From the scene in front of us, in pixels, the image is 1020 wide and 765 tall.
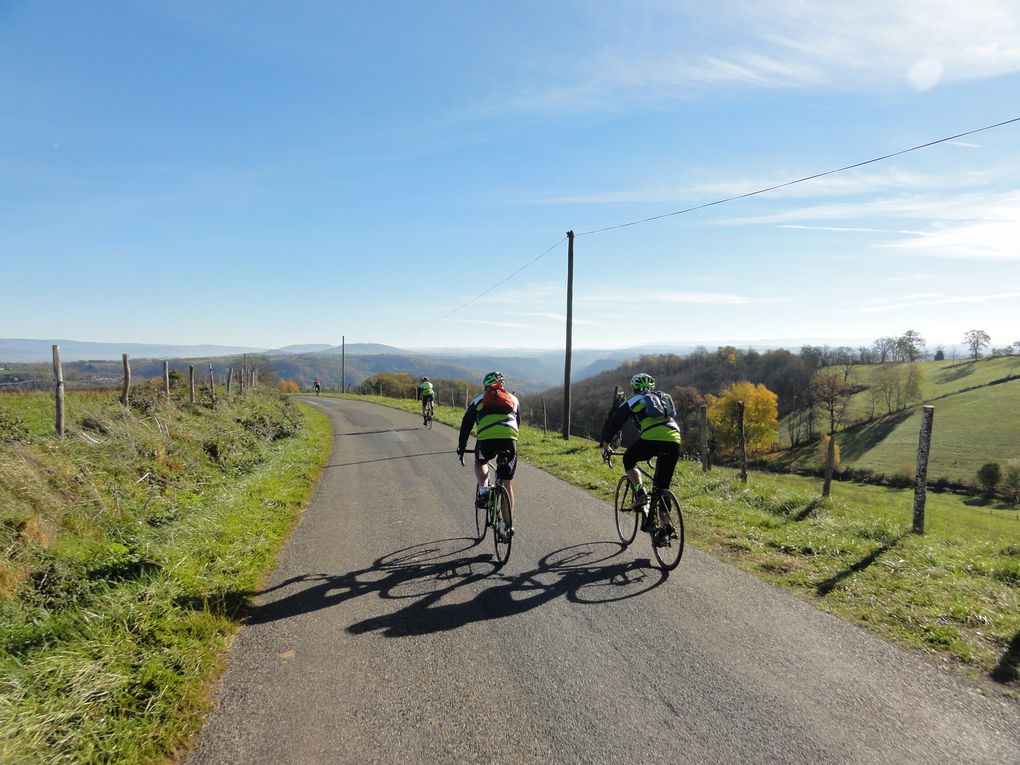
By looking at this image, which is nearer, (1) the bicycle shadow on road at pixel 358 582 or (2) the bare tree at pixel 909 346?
(1) the bicycle shadow on road at pixel 358 582

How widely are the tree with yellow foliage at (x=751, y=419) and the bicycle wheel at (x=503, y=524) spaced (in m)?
75.9

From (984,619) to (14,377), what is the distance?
19.8 m

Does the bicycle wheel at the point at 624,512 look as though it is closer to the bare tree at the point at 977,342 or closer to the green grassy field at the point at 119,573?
the green grassy field at the point at 119,573

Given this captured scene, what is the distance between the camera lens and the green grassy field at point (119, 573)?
332cm

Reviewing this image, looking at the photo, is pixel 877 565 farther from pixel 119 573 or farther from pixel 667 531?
pixel 119 573

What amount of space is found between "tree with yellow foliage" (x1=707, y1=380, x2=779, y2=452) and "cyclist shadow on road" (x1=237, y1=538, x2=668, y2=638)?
7586 centimetres

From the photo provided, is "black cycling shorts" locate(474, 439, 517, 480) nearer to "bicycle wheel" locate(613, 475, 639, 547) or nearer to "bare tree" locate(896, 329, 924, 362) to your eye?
"bicycle wheel" locate(613, 475, 639, 547)

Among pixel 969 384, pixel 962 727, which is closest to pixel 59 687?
pixel 962 727

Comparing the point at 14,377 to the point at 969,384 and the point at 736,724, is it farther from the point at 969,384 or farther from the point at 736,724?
the point at 969,384

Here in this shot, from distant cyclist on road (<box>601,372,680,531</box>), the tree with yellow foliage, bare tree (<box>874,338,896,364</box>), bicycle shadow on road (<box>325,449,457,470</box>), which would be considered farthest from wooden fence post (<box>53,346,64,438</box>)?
bare tree (<box>874,338,896,364</box>)

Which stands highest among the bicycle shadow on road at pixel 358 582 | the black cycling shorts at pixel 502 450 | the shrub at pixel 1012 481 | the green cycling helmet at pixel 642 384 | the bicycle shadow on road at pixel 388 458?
the green cycling helmet at pixel 642 384

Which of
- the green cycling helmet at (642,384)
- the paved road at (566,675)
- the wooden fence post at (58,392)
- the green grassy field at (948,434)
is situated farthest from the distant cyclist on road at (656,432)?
the green grassy field at (948,434)

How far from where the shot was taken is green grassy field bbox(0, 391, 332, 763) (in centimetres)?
332

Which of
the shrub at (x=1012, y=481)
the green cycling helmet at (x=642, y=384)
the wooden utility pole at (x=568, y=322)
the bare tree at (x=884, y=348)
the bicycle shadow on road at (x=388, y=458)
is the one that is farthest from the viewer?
the bare tree at (x=884, y=348)
